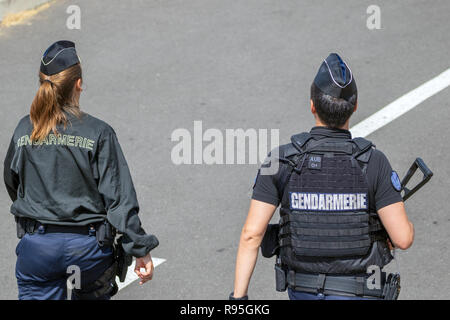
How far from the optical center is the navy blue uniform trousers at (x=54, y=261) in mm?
4465

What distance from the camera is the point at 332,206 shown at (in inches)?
162

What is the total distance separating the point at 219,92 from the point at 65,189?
17.0 ft

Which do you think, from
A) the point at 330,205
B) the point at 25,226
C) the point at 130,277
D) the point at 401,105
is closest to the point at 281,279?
the point at 330,205

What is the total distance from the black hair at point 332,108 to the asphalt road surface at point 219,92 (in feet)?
8.32

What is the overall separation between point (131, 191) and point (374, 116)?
489 cm

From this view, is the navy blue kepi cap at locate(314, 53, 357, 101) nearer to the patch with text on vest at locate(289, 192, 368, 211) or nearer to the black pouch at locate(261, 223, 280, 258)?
the patch with text on vest at locate(289, 192, 368, 211)

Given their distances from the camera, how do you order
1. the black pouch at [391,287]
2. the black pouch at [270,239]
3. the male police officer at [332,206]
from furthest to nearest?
the black pouch at [270,239] → the black pouch at [391,287] → the male police officer at [332,206]

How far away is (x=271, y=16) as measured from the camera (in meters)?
11.1

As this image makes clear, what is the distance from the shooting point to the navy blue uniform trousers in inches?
176

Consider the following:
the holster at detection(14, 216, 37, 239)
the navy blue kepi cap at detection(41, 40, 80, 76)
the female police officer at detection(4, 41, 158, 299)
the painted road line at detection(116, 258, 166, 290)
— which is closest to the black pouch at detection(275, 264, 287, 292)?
the female police officer at detection(4, 41, 158, 299)

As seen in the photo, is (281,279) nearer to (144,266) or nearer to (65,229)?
(144,266)

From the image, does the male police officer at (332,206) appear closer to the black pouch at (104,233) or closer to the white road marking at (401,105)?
the black pouch at (104,233)

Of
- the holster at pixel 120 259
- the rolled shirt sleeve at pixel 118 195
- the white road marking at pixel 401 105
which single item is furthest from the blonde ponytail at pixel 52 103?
the white road marking at pixel 401 105
